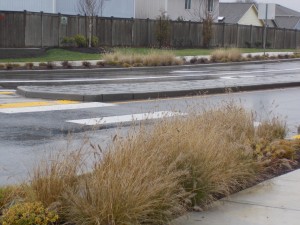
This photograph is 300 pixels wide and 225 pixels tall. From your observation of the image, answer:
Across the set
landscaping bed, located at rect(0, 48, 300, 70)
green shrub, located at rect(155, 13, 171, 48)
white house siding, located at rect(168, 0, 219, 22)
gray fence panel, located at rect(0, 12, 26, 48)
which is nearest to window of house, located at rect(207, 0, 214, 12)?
white house siding, located at rect(168, 0, 219, 22)

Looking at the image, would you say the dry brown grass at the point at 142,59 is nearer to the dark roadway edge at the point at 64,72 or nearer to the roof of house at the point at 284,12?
the dark roadway edge at the point at 64,72

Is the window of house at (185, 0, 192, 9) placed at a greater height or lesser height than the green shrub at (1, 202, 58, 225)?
greater

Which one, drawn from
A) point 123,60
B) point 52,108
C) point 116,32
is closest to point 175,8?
point 116,32

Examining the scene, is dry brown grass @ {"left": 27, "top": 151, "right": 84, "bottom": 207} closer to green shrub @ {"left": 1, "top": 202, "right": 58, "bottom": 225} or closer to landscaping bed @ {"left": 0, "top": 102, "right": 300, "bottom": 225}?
landscaping bed @ {"left": 0, "top": 102, "right": 300, "bottom": 225}

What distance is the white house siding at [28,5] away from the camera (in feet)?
130

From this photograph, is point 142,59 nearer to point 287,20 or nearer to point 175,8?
point 175,8

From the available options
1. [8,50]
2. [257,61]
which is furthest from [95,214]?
[257,61]

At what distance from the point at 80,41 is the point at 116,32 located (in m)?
5.21

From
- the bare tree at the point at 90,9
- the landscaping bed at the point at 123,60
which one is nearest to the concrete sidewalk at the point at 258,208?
the landscaping bed at the point at 123,60

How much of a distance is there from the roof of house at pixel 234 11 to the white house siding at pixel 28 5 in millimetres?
34619

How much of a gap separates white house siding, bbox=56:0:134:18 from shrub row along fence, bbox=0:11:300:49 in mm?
4942

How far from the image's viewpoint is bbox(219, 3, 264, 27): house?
7275 centimetres

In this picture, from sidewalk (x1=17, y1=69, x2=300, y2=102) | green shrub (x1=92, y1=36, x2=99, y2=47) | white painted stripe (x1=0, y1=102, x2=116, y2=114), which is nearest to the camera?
white painted stripe (x1=0, y1=102, x2=116, y2=114)

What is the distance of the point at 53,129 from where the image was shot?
430 inches
